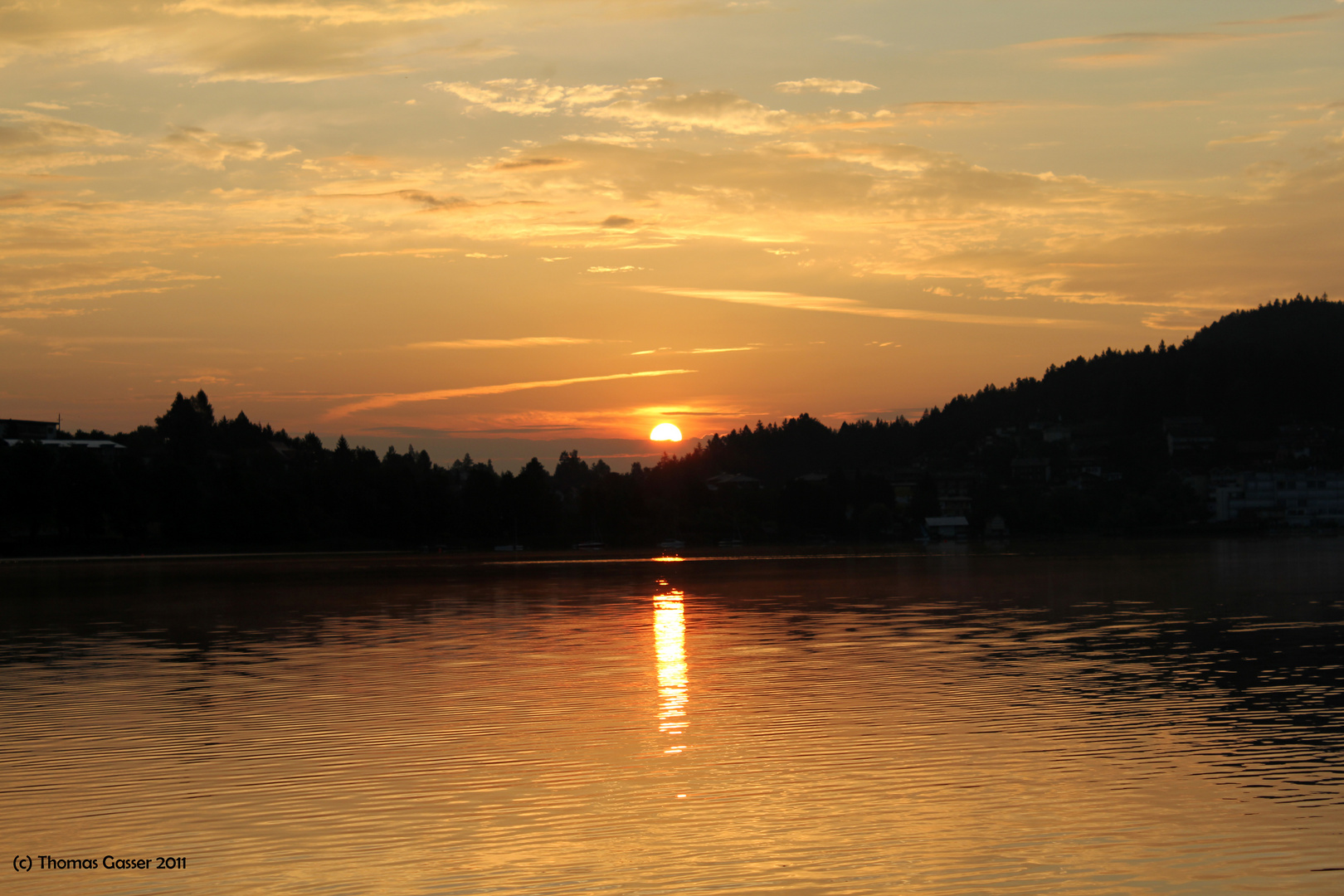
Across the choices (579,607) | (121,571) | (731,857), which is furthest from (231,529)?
(731,857)

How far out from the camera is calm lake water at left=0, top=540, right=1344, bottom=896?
14391 millimetres

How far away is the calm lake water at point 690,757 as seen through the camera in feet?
47.2

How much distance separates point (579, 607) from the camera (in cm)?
5853

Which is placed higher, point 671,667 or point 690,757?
point 690,757

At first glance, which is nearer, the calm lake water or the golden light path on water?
the calm lake water

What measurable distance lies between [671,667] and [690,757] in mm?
12554

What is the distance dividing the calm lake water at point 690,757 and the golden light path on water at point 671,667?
0.63 feet

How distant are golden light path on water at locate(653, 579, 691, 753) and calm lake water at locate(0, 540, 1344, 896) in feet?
0.63

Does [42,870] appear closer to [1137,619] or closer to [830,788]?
[830,788]

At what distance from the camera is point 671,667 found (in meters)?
33.3

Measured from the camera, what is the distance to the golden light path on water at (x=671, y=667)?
2422 cm

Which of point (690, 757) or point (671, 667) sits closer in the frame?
point (690, 757)

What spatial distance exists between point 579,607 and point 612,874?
4468 centimetres

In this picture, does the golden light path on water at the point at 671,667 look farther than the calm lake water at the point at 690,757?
Yes
